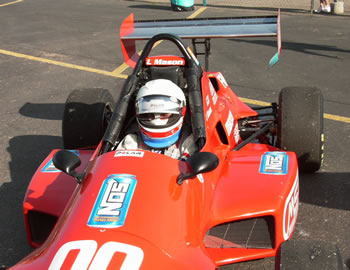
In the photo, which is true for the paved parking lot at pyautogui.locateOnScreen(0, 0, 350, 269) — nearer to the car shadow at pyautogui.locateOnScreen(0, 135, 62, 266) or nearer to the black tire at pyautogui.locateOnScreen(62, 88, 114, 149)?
the car shadow at pyautogui.locateOnScreen(0, 135, 62, 266)

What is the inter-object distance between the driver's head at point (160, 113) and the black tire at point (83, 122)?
1171 mm

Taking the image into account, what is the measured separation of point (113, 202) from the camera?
11.4 feet

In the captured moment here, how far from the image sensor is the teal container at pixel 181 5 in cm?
1477

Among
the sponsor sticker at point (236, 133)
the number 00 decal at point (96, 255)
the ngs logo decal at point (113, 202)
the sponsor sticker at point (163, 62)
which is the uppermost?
the sponsor sticker at point (163, 62)

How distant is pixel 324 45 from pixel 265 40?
1.24 meters

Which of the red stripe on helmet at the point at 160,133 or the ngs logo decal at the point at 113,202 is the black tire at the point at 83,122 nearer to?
the red stripe on helmet at the point at 160,133

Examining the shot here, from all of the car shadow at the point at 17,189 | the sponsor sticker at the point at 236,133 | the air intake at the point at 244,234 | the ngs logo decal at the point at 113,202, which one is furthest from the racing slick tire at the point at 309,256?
the car shadow at the point at 17,189

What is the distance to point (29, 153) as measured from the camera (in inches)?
256

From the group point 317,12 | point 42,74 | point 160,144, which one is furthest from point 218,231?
point 317,12

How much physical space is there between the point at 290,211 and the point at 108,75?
583cm

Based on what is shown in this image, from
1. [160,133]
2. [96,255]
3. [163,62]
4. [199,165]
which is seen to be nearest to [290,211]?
[199,165]

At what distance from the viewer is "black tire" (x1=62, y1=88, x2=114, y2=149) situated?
555 cm

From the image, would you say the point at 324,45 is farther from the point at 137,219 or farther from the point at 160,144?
the point at 137,219

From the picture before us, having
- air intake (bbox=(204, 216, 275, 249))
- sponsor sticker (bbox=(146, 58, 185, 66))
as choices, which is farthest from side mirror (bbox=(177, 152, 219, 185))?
sponsor sticker (bbox=(146, 58, 185, 66))
